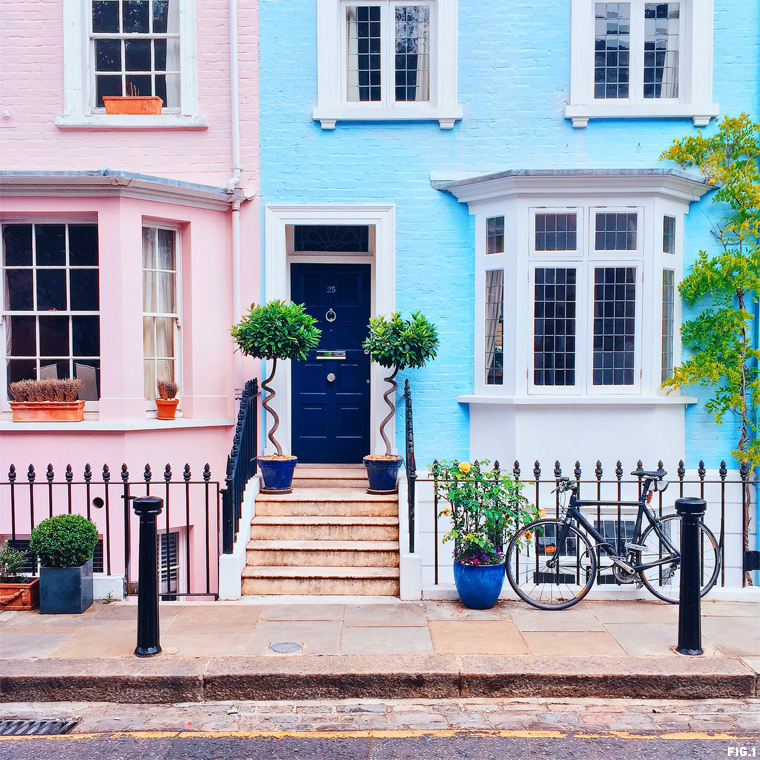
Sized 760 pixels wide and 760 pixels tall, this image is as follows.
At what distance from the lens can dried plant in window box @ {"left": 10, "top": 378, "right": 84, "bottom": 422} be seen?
8228 millimetres

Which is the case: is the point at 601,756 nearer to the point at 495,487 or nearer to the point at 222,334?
the point at 495,487

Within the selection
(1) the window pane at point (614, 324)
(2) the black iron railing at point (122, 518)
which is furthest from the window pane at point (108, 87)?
(1) the window pane at point (614, 324)

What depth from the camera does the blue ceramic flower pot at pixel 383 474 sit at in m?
7.96

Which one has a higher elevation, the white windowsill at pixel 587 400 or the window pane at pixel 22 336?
the window pane at pixel 22 336

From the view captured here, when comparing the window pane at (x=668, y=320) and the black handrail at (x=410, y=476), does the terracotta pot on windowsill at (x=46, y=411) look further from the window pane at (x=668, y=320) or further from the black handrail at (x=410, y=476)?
the window pane at (x=668, y=320)

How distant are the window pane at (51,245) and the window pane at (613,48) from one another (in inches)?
254

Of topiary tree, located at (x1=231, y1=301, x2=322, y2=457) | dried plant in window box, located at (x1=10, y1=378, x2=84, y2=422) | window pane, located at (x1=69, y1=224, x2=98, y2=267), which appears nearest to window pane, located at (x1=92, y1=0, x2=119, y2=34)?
window pane, located at (x1=69, y1=224, x2=98, y2=267)

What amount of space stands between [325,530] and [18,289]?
4510mm

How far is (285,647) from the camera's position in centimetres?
562

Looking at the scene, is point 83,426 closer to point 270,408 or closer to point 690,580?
point 270,408

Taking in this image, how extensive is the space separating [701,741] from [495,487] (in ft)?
8.40

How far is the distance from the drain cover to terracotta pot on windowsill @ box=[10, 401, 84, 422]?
4036 millimetres

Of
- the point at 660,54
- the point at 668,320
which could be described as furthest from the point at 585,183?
the point at 660,54

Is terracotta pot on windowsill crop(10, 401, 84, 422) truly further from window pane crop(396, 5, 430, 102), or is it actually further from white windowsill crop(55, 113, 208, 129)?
window pane crop(396, 5, 430, 102)
